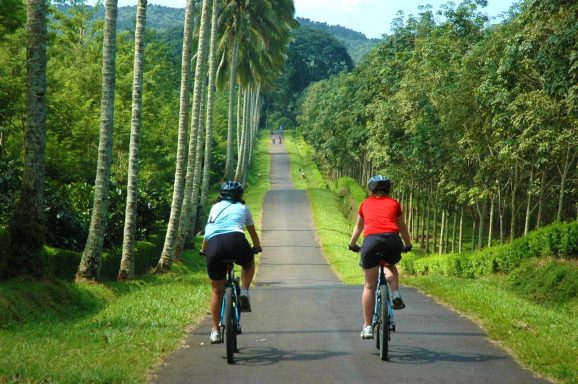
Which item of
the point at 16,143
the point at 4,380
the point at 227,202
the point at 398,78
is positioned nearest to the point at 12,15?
the point at 16,143

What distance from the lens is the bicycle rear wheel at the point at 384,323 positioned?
31.8ft

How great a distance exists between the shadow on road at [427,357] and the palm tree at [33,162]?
7.00 m

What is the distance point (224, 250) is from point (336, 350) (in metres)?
1.88

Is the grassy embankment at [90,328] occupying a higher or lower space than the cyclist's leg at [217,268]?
lower

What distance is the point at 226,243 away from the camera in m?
9.84

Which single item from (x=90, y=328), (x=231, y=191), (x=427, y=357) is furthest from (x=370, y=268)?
(x=90, y=328)

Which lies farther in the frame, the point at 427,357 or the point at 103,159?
the point at 103,159

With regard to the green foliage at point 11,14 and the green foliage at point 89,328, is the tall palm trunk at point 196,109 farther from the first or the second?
the green foliage at point 89,328

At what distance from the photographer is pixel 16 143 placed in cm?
3812

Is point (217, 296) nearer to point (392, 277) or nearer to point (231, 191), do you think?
point (231, 191)

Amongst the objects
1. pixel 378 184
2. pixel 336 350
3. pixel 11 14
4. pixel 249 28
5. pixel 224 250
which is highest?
pixel 249 28

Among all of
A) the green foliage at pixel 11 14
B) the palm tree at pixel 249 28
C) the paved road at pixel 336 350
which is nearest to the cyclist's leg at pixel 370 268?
the paved road at pixel 336 350

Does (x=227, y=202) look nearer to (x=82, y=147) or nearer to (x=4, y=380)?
(x=4, y=380)

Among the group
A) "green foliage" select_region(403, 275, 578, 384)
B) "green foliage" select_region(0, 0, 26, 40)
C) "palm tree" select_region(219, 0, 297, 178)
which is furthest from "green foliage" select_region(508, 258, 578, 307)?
"palm tree" select_region(219, 0, 297, 178)
